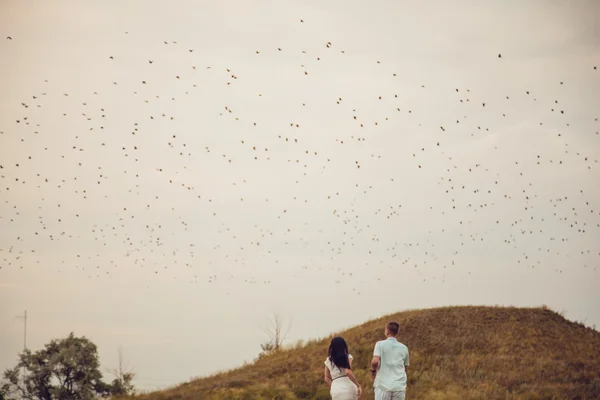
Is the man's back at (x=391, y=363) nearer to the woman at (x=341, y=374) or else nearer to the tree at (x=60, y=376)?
the woman at (x=341, y=374)

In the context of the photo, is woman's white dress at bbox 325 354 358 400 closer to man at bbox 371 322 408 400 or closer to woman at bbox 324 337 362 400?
woman at bbox 324 337 362 400

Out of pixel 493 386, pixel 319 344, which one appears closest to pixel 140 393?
pixel 319 344

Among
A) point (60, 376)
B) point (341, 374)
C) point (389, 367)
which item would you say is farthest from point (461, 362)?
point (60, 376)

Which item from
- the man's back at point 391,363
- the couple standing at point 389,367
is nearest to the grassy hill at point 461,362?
the couple standing at point 389,367

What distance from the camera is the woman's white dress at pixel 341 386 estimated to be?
1340 centimetres

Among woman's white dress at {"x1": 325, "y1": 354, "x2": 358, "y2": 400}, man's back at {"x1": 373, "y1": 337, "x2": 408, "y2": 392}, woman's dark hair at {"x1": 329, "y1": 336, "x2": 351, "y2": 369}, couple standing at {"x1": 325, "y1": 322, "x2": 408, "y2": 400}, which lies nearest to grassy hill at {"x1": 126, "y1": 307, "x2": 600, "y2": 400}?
couple standing at {"x1": 325, "y1": 322, "x2": 408, "y2": 400}

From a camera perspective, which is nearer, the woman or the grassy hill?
the woman

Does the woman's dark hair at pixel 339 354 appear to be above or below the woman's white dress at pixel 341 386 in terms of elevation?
above

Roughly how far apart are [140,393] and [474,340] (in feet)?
66.2

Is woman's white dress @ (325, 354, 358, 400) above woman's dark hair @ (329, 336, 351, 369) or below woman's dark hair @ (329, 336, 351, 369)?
below

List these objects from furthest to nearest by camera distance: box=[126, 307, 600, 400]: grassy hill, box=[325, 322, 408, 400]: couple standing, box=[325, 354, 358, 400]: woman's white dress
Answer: box=[126, 307, 600, 400]: grassy hill
box=[325, 322, 408, 400]: couple standing
box=[325, 354, 358, 400]: woman's white dress

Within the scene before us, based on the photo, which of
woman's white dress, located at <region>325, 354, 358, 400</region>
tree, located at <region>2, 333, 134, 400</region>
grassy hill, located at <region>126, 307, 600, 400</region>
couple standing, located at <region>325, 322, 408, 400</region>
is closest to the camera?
woman's white dress, located at <region>325, 354, 358, 400</region>

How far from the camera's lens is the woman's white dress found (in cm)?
1340

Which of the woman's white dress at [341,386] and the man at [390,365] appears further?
the man at [390,365]
